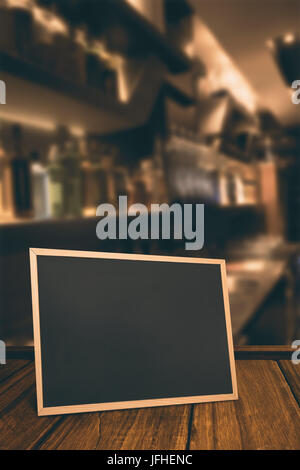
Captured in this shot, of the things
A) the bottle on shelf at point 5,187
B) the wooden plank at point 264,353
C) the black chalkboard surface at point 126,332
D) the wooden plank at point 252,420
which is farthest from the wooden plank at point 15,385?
the bottle on shelf at point 5,187

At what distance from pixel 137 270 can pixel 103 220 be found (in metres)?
0.83

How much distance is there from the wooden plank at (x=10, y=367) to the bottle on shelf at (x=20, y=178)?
536mm

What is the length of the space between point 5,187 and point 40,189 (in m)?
0.14

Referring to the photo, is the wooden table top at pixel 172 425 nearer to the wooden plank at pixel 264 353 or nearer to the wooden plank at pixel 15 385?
the wooden plank at pixel 15 385

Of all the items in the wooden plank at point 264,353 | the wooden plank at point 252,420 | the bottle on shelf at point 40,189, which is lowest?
the wooden plank at point 252,420

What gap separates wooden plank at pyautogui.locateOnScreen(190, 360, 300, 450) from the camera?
20.9 inches

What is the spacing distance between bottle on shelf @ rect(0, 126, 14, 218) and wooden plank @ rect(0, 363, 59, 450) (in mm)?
596

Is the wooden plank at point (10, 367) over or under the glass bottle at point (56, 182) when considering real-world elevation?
under

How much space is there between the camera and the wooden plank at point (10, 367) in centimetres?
79

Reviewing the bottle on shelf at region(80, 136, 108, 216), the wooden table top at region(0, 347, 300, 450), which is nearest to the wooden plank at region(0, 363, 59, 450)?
the wooden table top at region(0, 347, 300, 450)

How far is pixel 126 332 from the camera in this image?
65 centimetres

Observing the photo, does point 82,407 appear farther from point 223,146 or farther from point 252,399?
point 223,146

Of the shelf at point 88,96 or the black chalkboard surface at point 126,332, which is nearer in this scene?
the black chalkboard surface at point 126,332

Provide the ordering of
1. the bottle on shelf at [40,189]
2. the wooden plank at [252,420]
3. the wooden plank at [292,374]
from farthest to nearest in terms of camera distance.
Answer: the bottle on shelf at [40,189] → the wooden plank at [292,374] → the wooden plank at [252,420]
